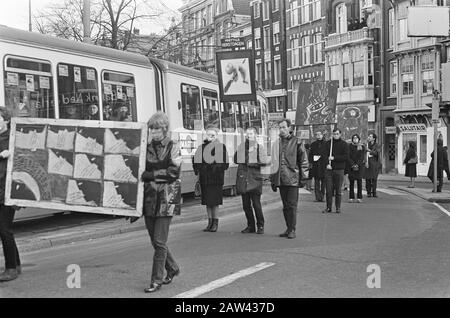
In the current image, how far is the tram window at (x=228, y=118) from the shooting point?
55.0ft

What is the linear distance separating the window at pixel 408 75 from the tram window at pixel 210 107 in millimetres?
25354

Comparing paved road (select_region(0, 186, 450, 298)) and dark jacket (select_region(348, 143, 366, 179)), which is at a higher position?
dark jacket (select_region(348, 143, 366, 179))

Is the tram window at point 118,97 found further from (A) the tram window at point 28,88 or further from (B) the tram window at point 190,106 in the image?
(B) the tram window at point 190,106

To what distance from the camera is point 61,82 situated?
1068 centimetres

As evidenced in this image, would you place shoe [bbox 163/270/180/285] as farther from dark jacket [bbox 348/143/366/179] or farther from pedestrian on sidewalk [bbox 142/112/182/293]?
dark jacket [bbox 348/143/366/179]

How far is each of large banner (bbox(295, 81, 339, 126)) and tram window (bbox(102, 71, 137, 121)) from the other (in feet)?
36.7

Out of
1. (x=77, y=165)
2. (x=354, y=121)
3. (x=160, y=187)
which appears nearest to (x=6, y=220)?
(x=77, y=165)

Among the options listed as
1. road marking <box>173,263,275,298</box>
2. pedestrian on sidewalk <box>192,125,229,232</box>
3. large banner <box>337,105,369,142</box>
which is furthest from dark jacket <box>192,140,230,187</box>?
large banner <box>337,105,369,142</box>

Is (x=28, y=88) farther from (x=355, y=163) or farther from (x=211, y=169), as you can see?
(x=355, y=163)

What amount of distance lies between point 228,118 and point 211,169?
6.99 m

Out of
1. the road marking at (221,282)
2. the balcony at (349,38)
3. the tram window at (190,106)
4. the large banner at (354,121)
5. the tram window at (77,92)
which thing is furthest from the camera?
the balcony at (349,38)

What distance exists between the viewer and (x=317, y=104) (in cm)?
2286

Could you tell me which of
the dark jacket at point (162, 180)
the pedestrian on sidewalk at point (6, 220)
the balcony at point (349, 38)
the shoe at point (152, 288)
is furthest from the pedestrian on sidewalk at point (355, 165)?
the balcony at point (349, 38)

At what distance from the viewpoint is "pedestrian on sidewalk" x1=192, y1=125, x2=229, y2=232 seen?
10.1 m
